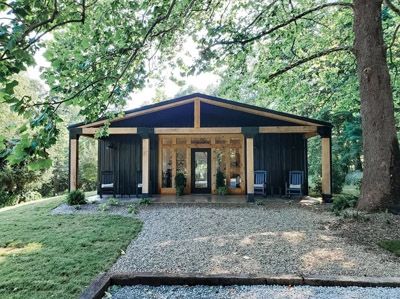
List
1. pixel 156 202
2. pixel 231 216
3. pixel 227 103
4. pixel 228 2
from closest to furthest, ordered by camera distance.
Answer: pixel 231 216 < pixel 228 2 < pixel 156 202 < pixel 227 103

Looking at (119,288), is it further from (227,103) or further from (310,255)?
(227,103)

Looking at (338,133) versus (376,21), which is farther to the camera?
(338,133)

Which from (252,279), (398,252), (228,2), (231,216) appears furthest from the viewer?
(228,2)

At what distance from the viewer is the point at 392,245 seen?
4668 millimetres

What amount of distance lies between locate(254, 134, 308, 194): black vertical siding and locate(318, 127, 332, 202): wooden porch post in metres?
1.68

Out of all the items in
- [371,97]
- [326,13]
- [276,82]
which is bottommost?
[371,97]

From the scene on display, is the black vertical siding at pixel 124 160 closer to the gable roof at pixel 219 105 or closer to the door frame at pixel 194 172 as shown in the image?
the gable roof at pixel 219 105

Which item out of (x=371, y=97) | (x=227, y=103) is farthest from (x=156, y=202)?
(x=371, y=97)

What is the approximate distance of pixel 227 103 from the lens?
10547mm

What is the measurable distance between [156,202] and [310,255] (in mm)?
6078

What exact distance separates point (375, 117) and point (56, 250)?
6.49m

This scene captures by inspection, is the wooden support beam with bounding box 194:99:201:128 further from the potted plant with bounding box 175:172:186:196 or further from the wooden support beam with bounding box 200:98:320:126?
the potted plant with bounding box 175:172:186:196

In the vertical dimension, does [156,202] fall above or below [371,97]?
below

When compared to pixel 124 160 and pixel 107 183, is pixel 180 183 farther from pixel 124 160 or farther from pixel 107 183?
pixel 107 183
